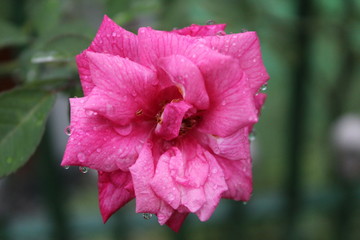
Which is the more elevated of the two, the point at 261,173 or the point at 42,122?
the point at 42,122

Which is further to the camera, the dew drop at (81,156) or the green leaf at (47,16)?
the green leaf at (47,16)

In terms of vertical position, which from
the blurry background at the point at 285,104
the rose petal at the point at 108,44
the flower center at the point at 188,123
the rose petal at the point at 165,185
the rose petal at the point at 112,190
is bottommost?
the blurry background at the point at 285,104

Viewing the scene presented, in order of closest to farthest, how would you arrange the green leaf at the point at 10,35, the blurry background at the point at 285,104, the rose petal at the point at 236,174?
the rose petal at the point at 236,174
the green leaf at the point at 10,35
the blurry background at the point at 285,104

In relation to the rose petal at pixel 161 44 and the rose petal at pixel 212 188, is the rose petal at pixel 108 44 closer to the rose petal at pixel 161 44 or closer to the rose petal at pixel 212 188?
the rose petal at pixel 161 44

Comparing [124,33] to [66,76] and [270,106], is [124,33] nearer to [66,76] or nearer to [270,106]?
[66,76]

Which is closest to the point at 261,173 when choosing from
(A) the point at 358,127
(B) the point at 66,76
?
(A) the point at 358,127

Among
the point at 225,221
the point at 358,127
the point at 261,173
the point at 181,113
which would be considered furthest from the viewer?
the point at 261,173

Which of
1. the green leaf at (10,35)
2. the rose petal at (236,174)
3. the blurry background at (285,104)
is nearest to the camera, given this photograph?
the rose petal at (236,174)

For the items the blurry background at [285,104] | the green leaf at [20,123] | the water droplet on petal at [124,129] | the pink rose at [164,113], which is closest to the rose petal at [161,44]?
the pink rose at [164,113]
